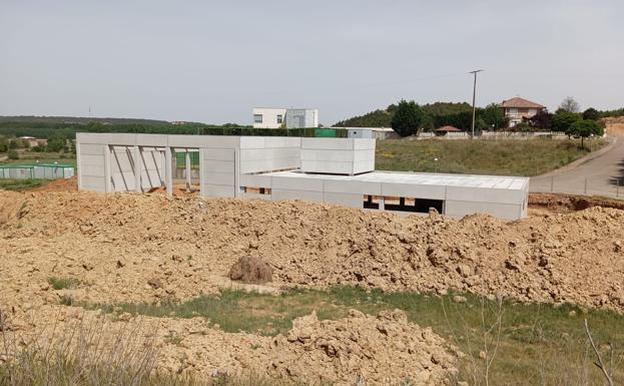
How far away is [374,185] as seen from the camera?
70.1 feet

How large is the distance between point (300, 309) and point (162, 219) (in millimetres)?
9352

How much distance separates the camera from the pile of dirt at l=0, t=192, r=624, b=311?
13883 millimetres

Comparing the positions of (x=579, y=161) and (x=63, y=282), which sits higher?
(x=579, y=161)

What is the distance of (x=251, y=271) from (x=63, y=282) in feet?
18.2

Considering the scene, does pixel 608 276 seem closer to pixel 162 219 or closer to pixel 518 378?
pixel 518 378

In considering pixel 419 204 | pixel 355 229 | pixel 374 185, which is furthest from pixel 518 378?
pixel 419 204

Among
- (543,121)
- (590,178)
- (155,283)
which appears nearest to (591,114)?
(543,121)

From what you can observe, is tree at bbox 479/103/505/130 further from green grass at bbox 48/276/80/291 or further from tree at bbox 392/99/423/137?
green grass at bbox 48/276/80/291

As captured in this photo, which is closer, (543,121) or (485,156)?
(485,156)

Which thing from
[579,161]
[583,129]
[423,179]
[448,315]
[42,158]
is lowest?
[448,315]

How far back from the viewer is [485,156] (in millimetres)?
45562

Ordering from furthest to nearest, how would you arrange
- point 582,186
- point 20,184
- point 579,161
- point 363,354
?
point 579,161 < point 20,184 < point 582,186 < point 363,354

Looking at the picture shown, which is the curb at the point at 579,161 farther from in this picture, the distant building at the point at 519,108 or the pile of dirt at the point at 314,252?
the distant building at the point at 519,108

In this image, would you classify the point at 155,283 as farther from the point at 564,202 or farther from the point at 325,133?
the point at 564,202
